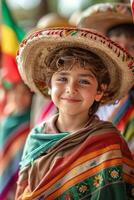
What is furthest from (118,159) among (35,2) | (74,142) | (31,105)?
(35,2)

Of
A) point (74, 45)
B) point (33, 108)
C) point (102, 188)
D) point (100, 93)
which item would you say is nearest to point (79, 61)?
point (74, 45)

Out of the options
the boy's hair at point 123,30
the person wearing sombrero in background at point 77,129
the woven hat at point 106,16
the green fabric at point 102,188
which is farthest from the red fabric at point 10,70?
the green fabric at point 102,188

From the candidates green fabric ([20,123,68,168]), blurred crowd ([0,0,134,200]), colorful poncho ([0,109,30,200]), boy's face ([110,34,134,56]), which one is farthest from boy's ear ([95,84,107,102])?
colorful poncho ([0,109,30,200])

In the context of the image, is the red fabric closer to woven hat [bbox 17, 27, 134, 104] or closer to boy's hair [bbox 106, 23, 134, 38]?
boy's hair [bbox 106, 23, 134, 38]

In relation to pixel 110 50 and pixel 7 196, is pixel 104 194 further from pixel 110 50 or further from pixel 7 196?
pixel 7 196

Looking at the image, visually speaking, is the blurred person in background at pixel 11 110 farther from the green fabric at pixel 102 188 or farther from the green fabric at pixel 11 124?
the green fabric at pixel 102 188

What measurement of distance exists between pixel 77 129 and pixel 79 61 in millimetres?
318

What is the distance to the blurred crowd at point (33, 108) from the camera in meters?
2.76

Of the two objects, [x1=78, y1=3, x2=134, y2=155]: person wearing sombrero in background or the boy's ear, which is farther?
[x1=78, y1=3, x2=134, y2=155]: person wearing sombrero in background

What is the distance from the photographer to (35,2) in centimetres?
872

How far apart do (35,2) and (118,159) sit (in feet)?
23.1

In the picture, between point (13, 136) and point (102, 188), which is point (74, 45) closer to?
point (102, 188)

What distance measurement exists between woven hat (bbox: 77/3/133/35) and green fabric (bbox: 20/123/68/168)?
3.15 ft

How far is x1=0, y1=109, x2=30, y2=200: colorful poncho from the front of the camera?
3121 mm
